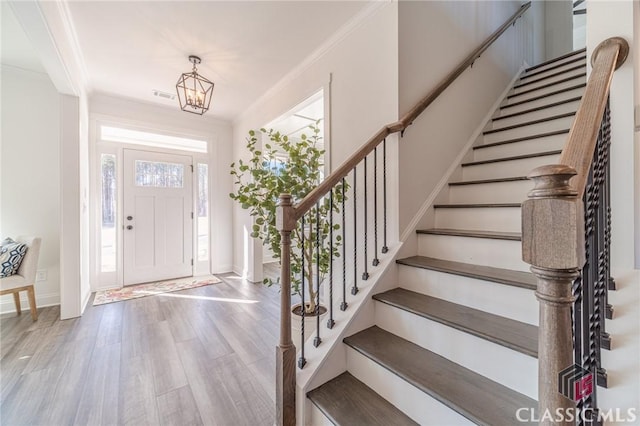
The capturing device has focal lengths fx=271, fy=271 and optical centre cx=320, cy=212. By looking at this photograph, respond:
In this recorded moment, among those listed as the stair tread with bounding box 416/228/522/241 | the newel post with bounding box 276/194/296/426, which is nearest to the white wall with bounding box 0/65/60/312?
the newel post with bounding box 276/194/296/426

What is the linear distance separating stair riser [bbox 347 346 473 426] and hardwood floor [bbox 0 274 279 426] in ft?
1.95

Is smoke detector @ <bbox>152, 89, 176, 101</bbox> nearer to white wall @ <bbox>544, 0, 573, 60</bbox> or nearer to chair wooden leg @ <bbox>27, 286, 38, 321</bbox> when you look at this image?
chair wooden leg @ <bbox>27, 286, 38, 321</bbox>

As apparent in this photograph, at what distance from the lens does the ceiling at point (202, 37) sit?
7.18 feet

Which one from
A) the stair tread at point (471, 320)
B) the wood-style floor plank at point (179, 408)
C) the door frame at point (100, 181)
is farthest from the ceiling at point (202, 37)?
the wood-style floor plank at point (179, 408)

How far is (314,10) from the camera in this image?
2230 mm

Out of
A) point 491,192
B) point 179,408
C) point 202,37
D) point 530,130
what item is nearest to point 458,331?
point 491,192

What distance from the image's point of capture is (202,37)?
2525 mm

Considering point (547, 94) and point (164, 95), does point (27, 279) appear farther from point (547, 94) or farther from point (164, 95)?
point (547, 94)

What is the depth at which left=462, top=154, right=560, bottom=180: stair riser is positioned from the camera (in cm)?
200

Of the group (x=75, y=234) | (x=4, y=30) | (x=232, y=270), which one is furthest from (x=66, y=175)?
(x=232, y=270)

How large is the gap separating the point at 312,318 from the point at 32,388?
6.12 feet

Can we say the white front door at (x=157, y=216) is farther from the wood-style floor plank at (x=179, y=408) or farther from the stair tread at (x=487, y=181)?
the stair tread at (x=487, y=181)

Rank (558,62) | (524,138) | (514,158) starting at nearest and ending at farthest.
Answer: (514,158), (524,138), (558,62)

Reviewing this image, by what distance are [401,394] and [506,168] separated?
1885 mm
